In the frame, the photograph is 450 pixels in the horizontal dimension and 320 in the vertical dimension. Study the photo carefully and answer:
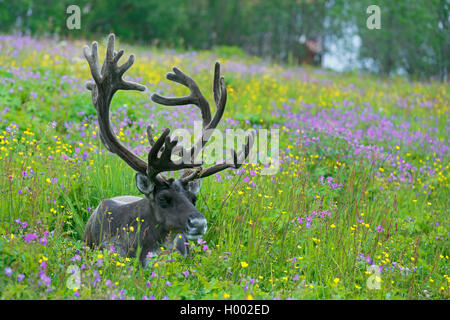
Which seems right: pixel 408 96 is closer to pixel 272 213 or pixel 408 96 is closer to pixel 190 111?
pixel 190 111

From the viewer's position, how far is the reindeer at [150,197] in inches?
171

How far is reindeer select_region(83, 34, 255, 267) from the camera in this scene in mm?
4332

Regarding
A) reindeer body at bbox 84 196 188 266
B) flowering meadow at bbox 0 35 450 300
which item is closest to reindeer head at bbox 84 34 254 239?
reindeer body at bbox 84 196 188 266

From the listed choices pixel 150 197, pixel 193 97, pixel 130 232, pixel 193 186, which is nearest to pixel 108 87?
pixel 193 97

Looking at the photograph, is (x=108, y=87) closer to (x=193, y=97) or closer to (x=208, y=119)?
(x=193, y=97)

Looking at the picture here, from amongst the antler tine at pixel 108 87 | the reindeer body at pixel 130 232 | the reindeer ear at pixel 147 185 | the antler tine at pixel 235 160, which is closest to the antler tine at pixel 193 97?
the antler tine at pixel 108 87

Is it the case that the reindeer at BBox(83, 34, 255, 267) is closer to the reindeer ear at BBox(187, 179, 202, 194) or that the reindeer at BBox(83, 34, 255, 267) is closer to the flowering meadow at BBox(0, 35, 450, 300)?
the reindeer ear at BBox(187, 179, 202, 194)

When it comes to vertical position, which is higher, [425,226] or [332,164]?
[332,164]

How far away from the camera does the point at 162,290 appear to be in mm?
4055

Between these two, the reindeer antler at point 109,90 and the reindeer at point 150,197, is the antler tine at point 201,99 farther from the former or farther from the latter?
the reindeer antler at point 109,90

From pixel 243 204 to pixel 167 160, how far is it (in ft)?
5.10

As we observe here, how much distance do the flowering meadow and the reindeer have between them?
0.20 meters
